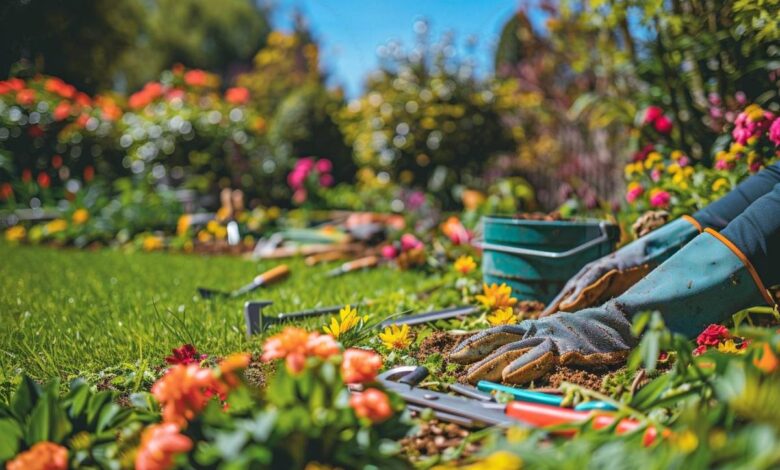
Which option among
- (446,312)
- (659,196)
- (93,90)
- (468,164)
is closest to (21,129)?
(468,164)

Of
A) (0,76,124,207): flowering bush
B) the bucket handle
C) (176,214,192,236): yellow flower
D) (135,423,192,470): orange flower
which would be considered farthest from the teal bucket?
(0,76,124,207): flowering bush

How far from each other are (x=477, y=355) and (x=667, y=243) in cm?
87

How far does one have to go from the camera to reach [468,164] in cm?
659

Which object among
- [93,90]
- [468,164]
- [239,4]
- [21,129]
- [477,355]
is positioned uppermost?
[239,4]

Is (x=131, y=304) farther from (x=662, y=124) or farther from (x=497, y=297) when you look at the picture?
(x=662, y=124)

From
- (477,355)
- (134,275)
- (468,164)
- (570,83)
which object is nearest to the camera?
(477,355)

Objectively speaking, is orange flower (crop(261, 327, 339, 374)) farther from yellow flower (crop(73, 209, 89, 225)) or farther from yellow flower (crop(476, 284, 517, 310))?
yellow flower (crop(73, 209, 89, 225))

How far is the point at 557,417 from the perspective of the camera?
1.23 meters

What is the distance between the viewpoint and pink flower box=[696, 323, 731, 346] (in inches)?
65.9

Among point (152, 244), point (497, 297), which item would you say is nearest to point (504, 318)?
point (497, 297)

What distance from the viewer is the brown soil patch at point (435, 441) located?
48.3 inches

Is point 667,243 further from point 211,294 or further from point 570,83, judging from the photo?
point 570,83

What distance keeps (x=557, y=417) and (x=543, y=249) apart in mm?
1195

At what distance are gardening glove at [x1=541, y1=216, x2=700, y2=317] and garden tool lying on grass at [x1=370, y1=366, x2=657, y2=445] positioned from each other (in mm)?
737
